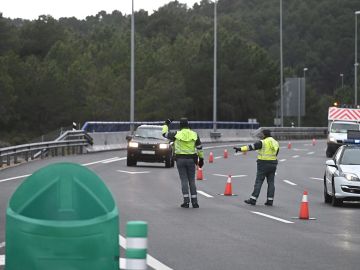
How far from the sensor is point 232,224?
54.9 ft

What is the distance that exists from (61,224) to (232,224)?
9985mm

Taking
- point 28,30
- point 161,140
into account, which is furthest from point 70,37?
point 161,140

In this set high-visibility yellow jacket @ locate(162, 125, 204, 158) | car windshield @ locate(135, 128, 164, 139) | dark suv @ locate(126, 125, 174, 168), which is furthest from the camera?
car windshield @ locate(135, 128, 164, 139)

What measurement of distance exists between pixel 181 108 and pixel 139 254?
115 meters

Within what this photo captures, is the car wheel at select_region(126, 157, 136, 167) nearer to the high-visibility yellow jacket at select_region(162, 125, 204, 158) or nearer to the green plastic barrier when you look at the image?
the high-visibility yellow jacket at select_region(162, 125, 204, 158)

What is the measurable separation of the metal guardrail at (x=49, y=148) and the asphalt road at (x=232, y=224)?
2.95 metres

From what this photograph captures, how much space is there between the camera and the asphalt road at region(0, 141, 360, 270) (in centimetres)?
1194

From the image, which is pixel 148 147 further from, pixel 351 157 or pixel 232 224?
pixel 232 224

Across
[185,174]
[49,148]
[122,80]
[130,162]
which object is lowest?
[130,162]

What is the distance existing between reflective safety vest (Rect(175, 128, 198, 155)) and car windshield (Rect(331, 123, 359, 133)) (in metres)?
28.2

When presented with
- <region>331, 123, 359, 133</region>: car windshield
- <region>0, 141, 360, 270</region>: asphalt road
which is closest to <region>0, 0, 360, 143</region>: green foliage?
A: <region>331, 123, 359, 133</region>: car windshield

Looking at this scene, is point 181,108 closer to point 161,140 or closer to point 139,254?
point 161,140

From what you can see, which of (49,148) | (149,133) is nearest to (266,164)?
(149,133)

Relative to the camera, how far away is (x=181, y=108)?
121062 mm
